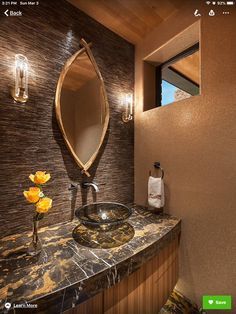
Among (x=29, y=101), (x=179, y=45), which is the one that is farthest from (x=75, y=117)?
(x=179, y=45)

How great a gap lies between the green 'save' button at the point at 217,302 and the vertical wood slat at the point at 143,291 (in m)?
0.22

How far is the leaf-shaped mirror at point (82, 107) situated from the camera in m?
1.23

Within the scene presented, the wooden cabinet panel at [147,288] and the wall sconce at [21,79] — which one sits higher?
the wall sconce at [21,79]

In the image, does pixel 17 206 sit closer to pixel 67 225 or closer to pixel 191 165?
pixel 67 225

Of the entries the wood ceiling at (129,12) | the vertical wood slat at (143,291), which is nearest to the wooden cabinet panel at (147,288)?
the vertical wood slat at (143,291)

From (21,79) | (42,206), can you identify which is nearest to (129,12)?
(21,79)

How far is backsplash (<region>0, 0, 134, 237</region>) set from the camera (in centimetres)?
100

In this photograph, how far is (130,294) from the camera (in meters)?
0.85

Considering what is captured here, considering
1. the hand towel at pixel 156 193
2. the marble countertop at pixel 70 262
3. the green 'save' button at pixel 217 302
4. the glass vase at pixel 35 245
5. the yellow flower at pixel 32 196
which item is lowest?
the green 'save' button at pixel 217 302

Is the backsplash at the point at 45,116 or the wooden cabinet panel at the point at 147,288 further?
the backsplash at the point at 45,116

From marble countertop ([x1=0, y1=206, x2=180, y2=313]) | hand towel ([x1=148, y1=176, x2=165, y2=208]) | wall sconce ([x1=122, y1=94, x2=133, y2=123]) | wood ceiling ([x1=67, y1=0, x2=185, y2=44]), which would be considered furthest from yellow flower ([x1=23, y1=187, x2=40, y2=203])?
wood ceiling ([x1=67, y1=0, x2=185, y2=44])

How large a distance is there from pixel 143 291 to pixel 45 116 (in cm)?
128

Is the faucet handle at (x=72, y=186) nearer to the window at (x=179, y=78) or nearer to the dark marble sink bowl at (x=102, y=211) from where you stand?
the dark marble sink bowl at (x=102, y=211)

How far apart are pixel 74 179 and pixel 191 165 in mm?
924
